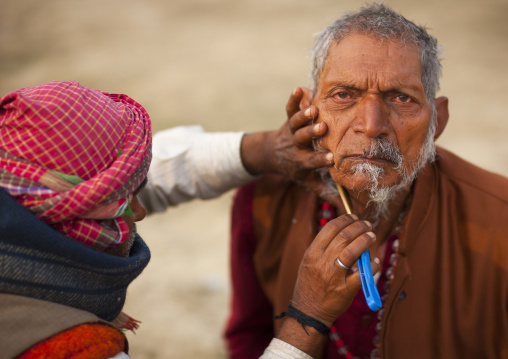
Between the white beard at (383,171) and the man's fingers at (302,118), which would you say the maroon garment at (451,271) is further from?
the man's fingers at (302,118)

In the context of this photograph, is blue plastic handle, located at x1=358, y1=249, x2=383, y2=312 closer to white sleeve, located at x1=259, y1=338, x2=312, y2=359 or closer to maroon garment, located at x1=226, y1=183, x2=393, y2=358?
white sleeve, located at x1=259, y1=338, x2=312, y2=359

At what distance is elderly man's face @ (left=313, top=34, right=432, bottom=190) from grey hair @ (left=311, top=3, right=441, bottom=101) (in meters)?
0.04

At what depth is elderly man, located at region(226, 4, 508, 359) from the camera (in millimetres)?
2223

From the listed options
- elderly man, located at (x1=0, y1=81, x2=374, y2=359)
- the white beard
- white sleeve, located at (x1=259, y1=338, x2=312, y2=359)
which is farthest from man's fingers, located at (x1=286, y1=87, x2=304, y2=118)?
white sleeve, located at (x1=259, y1=338, x2=312, y2=359)

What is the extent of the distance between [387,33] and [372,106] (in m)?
0.33

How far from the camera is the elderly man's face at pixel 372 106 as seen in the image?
7.21 ft

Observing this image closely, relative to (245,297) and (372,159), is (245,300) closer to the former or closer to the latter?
(245,297)

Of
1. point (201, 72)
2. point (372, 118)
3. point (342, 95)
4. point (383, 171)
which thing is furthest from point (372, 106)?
point (201, 72)

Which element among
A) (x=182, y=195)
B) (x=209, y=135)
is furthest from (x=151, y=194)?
(x=209, y=135)

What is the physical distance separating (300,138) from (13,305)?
4.54 feet

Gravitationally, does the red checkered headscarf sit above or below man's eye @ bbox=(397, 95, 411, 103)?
below

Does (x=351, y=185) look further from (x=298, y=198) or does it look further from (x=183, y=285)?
(x=183, y=285)

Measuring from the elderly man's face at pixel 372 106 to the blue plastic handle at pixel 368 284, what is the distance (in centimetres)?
35

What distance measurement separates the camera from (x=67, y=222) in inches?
72.1
